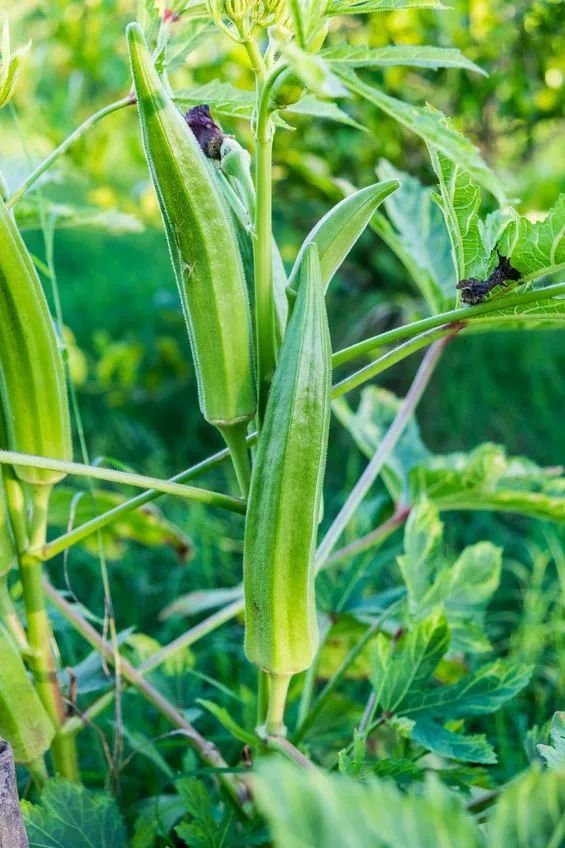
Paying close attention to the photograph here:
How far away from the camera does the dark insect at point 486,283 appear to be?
2.34 ft

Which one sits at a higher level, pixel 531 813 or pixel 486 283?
pixel 486 283

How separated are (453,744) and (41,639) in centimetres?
38

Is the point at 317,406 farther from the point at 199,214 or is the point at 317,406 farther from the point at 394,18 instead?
the point at 394,18

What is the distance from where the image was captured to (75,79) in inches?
104

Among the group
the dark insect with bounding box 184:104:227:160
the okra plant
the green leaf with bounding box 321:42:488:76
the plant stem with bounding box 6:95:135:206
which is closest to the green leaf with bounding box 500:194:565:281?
the okra plant

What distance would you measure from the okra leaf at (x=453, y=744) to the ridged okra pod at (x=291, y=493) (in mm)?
147

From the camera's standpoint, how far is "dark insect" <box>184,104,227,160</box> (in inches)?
28.8

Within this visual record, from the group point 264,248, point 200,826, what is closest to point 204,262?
point 264,248

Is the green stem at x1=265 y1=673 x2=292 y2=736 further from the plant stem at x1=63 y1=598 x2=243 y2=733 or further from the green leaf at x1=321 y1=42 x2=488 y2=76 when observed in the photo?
the green leaf at x1=321 y1=42 x2=488 y2=76

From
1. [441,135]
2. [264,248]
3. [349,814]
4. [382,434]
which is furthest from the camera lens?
[382,434]

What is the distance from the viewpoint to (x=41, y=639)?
0.85 meters

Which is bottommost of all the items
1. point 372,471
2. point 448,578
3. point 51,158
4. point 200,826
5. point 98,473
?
point 200,826

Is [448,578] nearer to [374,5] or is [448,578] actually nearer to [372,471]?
[372,471]

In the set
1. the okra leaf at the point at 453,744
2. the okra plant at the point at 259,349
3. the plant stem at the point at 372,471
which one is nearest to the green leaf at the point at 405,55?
the okra plant at the point at 259,349
